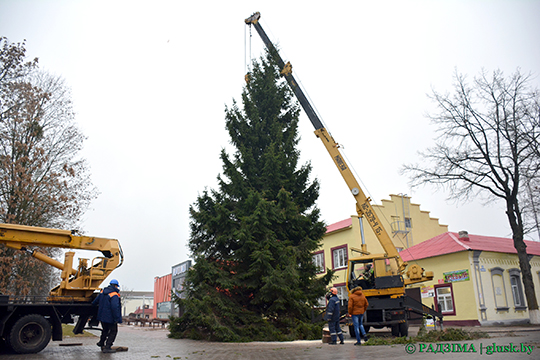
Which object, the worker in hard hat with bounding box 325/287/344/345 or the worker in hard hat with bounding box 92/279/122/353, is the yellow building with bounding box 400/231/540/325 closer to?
the worker in hard hat with bounding box 325/287/344/345

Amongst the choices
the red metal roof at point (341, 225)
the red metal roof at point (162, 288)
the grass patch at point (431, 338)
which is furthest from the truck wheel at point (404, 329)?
the red metal roof at point (162, 288)

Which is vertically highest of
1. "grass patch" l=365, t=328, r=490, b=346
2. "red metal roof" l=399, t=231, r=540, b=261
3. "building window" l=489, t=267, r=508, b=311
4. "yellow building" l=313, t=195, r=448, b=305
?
"yellow building" l=313, t=195, r=448, b=305

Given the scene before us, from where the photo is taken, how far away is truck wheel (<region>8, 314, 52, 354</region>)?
10266 mm

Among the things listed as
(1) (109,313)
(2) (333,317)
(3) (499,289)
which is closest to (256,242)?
(2) (333,317)

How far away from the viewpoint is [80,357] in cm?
938

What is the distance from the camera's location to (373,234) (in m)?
33.6

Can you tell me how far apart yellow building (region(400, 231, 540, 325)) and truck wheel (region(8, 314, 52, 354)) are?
20.1m

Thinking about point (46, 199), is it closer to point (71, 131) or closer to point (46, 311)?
point (71, 131)

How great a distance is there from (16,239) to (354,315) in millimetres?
10382

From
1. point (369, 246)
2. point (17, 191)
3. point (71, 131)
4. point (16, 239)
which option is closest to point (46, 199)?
point (17, 191)

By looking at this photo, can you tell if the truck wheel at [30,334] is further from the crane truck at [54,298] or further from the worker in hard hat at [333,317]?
the worker in hard hat at [333,317]

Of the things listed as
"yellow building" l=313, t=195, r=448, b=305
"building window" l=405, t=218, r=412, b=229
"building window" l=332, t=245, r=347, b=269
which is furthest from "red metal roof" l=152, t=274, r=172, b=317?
"building window" l=405, t=218, r=412, b=229

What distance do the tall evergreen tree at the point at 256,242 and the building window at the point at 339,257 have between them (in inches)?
683

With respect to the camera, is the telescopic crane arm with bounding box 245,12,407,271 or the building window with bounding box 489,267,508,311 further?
the building window with bounding box 489,267,508,311
